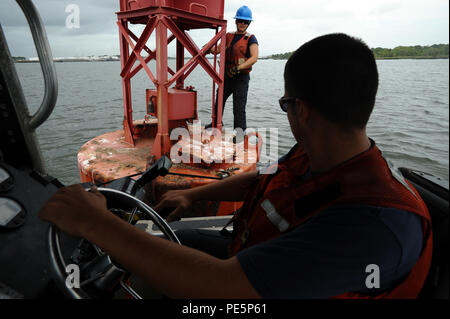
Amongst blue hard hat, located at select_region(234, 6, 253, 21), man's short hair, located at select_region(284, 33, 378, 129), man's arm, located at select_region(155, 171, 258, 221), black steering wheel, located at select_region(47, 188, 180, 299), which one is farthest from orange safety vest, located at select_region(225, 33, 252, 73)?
man's short hair, located at select_region(284, 33, 378, 129)

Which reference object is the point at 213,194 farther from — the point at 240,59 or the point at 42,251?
the point at 240,59

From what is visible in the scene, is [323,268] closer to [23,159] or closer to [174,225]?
[23,159]

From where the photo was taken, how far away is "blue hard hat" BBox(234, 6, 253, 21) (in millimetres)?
5133

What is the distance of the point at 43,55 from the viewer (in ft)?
3.93

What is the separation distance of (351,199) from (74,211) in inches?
42.6

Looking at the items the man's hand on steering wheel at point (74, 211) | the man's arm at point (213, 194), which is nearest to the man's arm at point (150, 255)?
the man's hand on steering wheel at point (74, 211)

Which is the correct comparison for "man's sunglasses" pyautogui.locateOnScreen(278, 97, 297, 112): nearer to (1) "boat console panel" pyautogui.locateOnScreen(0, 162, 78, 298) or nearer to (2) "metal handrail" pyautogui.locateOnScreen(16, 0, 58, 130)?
(2) "metal handrail" pyautogui.locateOnScreen(16, 0, 58, 130)

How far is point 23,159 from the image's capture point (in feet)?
5.41

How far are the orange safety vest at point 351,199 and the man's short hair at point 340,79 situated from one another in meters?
0.18

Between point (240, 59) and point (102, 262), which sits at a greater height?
point (240, 59)

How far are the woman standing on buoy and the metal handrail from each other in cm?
411

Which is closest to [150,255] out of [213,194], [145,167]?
[213,194]

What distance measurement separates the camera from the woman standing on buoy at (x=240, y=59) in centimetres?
505
